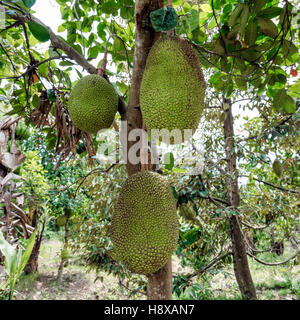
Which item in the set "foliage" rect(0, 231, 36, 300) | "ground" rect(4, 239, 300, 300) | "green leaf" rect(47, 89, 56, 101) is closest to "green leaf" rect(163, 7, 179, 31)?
"foliage" rect(0, 231, 36, 300)

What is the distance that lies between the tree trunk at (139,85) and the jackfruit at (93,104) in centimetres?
7

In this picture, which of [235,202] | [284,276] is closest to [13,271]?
[235,202]

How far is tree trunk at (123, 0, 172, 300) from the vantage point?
631 mm

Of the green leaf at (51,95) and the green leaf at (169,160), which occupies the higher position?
the green leaf at (51,95)

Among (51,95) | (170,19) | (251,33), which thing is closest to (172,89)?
(170,19)

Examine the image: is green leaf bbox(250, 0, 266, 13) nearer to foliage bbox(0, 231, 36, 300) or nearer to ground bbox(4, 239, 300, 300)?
foliage bbox(0, 231, 36, 300)

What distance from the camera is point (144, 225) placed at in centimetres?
65

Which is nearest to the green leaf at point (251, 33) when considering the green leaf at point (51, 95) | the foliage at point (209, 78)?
the foliage at point (209, 78)

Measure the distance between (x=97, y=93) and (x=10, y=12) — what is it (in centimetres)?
29

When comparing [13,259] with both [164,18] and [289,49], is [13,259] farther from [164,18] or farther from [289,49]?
[289,49]

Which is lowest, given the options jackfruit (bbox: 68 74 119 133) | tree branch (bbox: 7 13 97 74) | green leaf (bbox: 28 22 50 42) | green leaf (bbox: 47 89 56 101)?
jackfruit (bbox: 68 74 119 133)

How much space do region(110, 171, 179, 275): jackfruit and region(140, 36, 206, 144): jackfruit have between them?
0.14 m

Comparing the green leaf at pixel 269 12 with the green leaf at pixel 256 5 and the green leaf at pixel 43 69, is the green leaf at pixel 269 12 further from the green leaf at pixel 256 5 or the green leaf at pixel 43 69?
the green leaf at pixel 43 69

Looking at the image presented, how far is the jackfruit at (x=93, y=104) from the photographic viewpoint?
75cm
